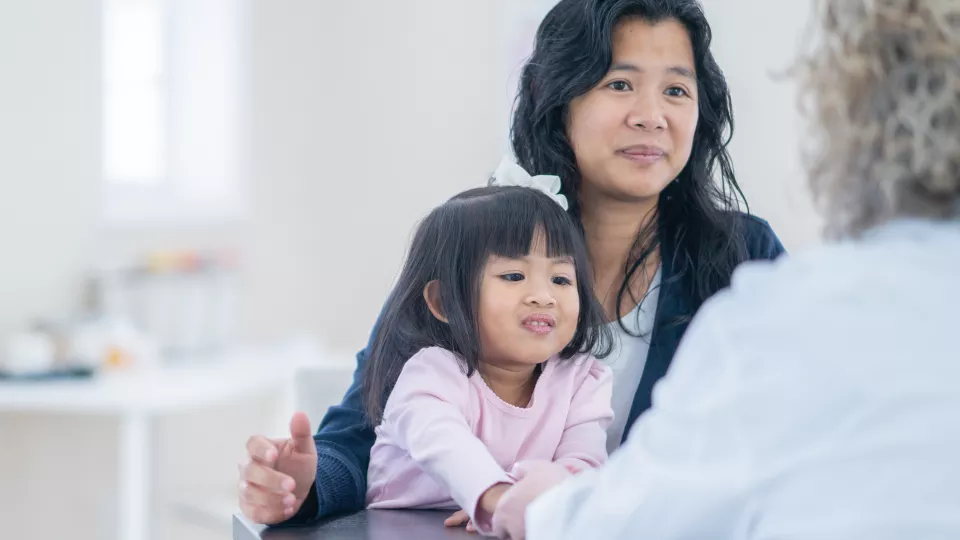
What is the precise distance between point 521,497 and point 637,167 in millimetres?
641

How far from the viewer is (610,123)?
5.14 feet

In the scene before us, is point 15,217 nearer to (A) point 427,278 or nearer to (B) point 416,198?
(B) point 416,198

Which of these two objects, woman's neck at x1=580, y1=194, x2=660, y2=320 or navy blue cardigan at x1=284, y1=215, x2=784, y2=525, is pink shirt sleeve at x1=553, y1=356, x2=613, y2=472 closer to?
navy blue cardigan at x1=284, y1=215, x2=784, y2=525

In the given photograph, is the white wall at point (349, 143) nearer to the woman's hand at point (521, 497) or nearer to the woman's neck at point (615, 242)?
the woman's neck at point (615, 242)

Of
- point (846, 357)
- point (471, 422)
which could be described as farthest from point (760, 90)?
point (846, 357)

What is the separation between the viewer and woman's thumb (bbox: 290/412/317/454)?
1.22 meters

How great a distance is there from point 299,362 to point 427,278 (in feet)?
7.42

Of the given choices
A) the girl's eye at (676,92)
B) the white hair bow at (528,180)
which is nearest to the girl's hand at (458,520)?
the white hair bow at (528,180)

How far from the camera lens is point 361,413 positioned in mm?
1479

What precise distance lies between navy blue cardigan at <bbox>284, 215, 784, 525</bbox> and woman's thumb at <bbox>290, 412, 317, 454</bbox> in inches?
1.5

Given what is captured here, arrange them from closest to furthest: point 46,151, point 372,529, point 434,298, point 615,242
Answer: point 372,529 < point 434,298 < point 615,242 < point 46,151

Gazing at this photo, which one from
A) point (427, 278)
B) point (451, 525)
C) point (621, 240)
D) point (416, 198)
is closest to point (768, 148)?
point (416, 198)

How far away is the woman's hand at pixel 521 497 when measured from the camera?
1.06 m

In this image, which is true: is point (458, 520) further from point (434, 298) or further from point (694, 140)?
point (694, 140)
